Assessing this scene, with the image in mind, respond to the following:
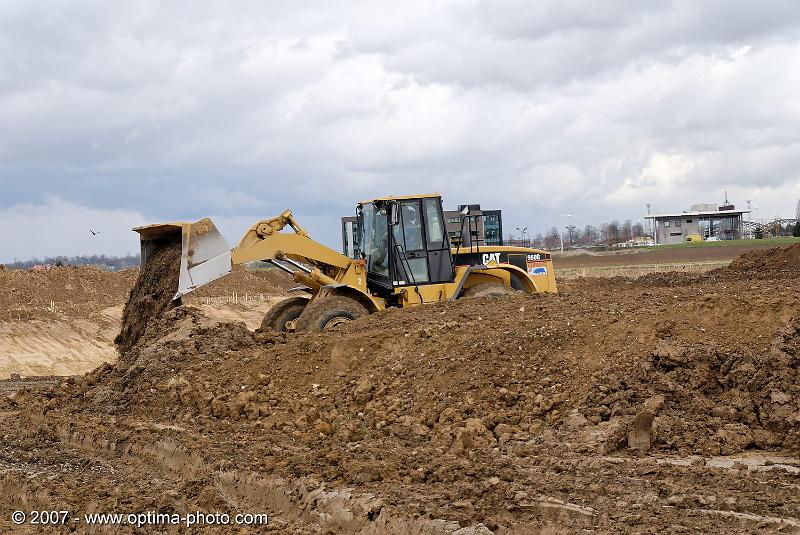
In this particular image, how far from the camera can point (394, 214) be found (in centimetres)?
1497

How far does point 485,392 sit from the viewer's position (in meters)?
9.66

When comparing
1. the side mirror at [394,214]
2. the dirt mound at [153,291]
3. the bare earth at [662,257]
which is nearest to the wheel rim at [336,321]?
the side mirror at [394,214]

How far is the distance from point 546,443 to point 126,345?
8400mm

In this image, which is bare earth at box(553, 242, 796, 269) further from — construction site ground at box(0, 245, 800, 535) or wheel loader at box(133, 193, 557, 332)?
construction site ground at box(0, 245, 800, 535)

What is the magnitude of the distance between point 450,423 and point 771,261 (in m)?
18.3

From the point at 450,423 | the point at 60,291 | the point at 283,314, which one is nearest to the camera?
the point at 450,423

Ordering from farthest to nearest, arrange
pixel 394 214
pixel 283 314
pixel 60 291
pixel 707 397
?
pixel 60 291, pixel 283 314, pixel 394 214, pixel 707 397

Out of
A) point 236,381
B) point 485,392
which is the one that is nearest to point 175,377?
point 236,381

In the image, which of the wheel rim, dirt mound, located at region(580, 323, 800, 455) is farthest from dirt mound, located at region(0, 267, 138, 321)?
dirt mound, located at region(580, 323, 800, 455)

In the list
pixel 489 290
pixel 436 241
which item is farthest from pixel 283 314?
pixel 489 290

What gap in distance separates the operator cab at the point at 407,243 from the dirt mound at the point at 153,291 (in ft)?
10.3

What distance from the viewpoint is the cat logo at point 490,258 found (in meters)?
16.3

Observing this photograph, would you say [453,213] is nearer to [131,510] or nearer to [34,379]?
[34,379]

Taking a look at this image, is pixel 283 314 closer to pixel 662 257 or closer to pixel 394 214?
pixel 394 214
